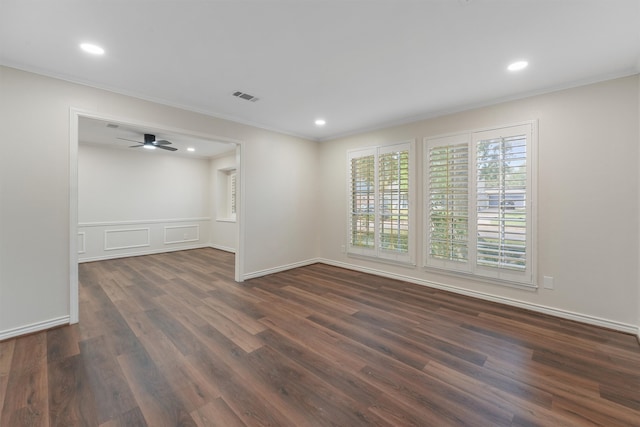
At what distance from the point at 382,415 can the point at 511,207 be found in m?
2.84

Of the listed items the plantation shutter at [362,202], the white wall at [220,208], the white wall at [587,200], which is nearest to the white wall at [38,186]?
the plantation shutter at [362,202]

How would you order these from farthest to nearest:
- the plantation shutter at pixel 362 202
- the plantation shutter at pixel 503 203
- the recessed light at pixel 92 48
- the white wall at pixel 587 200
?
the plantation shutter at pixel 362 202 → the plantation shutter at pixel 503 203 → the white wall at pixel 587 200 → the recessed light at pixel 92 48

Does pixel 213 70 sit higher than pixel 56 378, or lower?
higher

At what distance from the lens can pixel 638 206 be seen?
259cm

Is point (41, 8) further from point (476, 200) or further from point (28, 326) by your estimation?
point (476, 200)

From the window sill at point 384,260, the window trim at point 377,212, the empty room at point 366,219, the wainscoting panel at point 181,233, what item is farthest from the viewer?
the wainscoting panel at point 181,233

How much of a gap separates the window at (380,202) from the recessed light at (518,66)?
1.69 m

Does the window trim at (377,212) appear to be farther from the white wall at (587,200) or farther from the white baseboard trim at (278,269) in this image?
the white wall at (587,200)

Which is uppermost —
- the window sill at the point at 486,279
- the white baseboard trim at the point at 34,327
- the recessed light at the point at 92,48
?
the recessed light at the point at 92,48

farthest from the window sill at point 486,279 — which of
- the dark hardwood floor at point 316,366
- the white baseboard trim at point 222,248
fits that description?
the white baseboard trim at point 222,248

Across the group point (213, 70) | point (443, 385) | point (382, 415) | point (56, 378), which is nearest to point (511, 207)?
point (443, 385)

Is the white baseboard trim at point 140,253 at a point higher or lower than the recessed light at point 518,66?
lower

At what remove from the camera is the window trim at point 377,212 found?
4148 millimetres

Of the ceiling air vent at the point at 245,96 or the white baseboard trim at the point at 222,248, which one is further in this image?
the white baseboard trim at the point at 222,248
